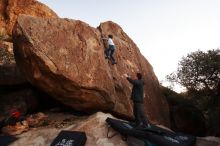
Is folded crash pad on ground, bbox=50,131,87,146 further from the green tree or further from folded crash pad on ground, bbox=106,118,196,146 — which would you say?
the green tree

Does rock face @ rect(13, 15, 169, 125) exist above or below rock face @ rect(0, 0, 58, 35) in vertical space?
below

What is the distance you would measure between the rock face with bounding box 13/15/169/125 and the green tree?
8.17 meters

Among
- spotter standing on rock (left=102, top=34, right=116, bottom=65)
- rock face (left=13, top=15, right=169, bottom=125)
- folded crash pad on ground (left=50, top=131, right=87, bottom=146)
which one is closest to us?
folded crash pad on ground (left=50, top=131, right=87, bottom=146)

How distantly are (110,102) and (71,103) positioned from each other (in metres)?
2.34

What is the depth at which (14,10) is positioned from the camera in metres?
34.6

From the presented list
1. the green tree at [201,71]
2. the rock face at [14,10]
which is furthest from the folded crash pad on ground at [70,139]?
the rock face at [14,10]

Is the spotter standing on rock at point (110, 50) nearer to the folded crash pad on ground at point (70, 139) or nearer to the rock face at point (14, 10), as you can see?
the folded crash pad on ground at point (70, 139)

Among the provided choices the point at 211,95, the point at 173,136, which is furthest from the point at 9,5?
the point at 173,136

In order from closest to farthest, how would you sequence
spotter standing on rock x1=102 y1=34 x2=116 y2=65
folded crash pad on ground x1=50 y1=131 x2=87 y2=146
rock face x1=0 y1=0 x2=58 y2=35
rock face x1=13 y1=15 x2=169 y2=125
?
folded crash pad on ground x1=50 y1=131 x2=87 y2=146 → rock face x1=13 y1=15 x2=169 y2=125 → spotter standing on rock x1=102 y1=34 x2=116 y2=65 → rock face x1=0 y1=0 x2=58 y2=35

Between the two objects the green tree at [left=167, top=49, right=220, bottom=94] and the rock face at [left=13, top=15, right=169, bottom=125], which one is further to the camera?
the green tree at [left=167, top=49, right=220, bottom=94]

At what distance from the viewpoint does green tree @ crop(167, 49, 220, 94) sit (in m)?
25.4

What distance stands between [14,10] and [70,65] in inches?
789

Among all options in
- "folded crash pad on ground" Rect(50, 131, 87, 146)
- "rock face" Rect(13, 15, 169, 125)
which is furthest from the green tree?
"folded crash pad on ground" Rect(50, 131, 87, 146)

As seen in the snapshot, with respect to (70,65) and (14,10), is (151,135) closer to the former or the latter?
(70,65)
